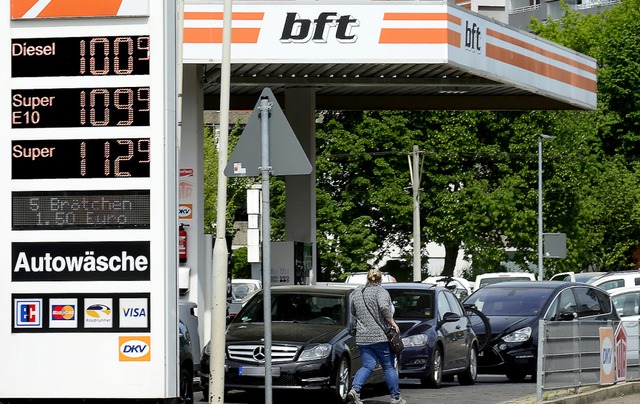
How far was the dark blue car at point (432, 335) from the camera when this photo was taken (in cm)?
2116

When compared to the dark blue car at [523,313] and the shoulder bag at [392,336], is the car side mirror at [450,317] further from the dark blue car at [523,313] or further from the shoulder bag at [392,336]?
the shoulder bag at [392,336]

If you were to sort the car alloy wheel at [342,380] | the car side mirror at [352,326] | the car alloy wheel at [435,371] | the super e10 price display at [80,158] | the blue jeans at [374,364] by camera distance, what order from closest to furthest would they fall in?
the super e10 price display at [80,158], the blue jeans at [374,364], the car alloy wheel at [342,380], the car side mirror at [352,326], the car alloy wheel at [435,371]

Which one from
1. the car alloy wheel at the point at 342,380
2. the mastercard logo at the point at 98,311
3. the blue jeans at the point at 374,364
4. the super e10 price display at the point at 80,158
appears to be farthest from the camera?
the car alloy wheel at the point at 342,380

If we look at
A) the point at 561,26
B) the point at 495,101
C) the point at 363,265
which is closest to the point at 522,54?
the point at 495,101

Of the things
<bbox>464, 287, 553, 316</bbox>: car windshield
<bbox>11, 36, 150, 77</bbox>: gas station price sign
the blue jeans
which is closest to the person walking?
the blue jeans

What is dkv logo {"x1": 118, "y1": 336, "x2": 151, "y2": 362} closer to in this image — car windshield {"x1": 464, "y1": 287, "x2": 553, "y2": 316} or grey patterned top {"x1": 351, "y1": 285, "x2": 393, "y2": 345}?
grey patterned top {"x1": 351, "y1": 285, "x2": 393, "y2": 345}

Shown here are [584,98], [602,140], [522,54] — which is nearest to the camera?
[522,54]

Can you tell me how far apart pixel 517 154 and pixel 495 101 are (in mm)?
30329

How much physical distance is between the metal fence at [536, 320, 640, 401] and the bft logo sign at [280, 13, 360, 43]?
623cm

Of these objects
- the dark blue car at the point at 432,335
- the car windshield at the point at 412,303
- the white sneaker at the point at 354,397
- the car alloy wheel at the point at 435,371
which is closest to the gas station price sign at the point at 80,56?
the white sneaker at the point at 354,397

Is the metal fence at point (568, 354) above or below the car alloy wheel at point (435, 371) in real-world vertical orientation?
above

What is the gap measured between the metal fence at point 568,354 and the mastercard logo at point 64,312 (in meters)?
6.85

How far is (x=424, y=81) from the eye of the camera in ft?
87.7

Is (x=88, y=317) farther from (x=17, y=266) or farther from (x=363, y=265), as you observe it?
(x=363, y=265)
